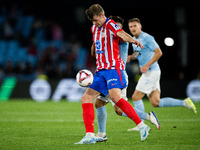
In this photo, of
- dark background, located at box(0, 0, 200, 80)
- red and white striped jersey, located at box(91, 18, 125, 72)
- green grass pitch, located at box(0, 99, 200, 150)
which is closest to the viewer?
green grass pitch, located at box(0, 99, 200, 150)

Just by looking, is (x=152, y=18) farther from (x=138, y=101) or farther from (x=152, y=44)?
(x=138, y=101)

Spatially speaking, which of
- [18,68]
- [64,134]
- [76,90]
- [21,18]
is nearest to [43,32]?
[21,18]

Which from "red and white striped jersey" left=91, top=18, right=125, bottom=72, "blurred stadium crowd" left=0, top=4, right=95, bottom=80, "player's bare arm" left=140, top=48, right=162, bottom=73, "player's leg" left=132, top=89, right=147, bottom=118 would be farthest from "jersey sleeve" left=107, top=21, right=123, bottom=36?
"blurred stadium crowd" left=0, top=4, right=95, bottom=80

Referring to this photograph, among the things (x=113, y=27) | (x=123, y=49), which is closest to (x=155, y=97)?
(x=123, y=49)

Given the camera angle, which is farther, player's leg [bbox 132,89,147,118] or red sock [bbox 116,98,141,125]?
player's leg [bbox 132,89,147,118]

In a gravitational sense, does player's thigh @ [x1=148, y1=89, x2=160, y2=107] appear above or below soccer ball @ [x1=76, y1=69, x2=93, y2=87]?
below

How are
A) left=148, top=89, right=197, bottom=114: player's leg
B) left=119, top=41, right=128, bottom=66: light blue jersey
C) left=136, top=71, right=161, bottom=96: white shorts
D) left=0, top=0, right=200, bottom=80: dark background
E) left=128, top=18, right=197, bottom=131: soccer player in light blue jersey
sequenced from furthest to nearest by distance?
left=0, top=0, right=200, bottom=80: dark background < left=148, top=89, right=197, bottom=114: player's leg < left=136, top=71, right=161, bottom=96: white shorts < left=128, top=18, right=197, bottom=131: soccer player in light blue jersey < left=119, top=41, right=128, bottom=66: light blue jersey

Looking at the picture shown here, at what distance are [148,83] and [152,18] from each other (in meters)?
14.2

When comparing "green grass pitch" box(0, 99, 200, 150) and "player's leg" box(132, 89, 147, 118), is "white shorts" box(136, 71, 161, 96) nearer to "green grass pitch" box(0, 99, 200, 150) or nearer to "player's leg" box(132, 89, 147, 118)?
"player's leg" box(132, 89, 147, 118)

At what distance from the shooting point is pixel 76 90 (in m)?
15.8

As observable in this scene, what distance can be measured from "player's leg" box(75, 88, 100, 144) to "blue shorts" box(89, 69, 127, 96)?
95 millimetres

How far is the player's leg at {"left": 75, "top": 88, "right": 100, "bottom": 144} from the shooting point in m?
6.16

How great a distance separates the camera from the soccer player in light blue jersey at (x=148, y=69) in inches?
320

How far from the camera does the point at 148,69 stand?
8570 mm
